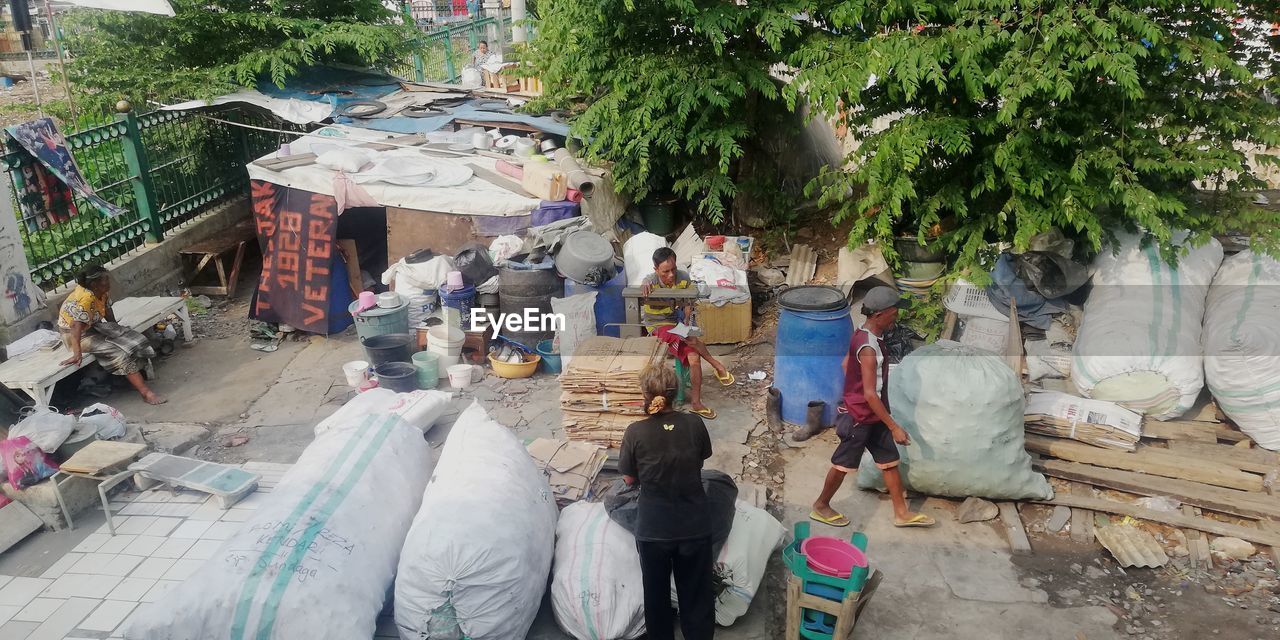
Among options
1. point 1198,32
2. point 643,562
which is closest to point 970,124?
point 1198,32

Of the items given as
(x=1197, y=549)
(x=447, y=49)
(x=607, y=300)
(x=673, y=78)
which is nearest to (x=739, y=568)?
(x=1197, y=549)

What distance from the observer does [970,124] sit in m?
7.11

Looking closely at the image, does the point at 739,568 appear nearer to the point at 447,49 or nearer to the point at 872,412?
the point at 872,412

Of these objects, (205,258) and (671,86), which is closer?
(671,86)

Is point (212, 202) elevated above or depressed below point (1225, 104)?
below

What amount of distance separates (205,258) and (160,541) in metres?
5.53

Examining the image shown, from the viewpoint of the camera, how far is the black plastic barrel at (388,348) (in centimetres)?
737

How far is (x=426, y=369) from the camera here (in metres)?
7.21

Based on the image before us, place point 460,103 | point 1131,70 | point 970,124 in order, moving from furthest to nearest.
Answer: point 460,103 → point 970,124 → point 1131,70

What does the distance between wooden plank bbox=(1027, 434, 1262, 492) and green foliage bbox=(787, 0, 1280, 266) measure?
1.74m

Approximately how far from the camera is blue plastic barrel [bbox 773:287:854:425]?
619 centimetres

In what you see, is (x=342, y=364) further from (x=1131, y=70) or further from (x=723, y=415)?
(x=1131, y=70)

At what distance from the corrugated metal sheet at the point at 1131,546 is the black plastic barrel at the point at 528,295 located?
4.62 meters

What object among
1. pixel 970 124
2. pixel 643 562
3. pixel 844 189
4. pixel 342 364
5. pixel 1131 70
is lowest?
pixel 342 364
